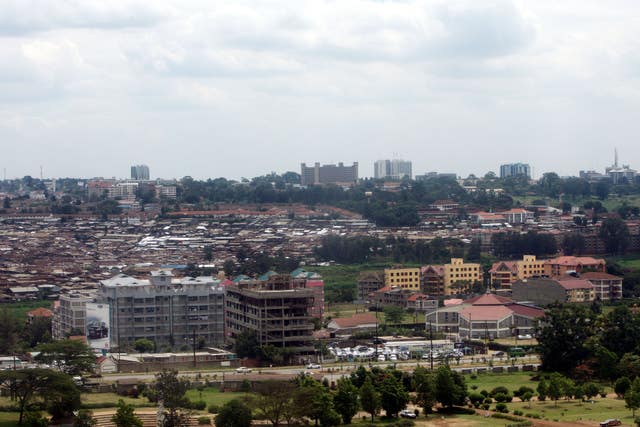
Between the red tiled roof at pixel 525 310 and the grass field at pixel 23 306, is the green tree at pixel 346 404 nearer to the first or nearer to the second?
the red tiled roof at pixel 525 310

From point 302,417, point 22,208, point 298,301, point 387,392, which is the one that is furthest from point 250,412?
point 22,208

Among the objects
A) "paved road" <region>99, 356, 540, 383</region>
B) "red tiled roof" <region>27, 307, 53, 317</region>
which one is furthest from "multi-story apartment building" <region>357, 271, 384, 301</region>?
"paved road" <region>99, 356, 540, 383</region>

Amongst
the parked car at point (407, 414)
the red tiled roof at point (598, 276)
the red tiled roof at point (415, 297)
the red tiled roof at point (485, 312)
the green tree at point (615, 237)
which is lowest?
the parked car at point (407, 414)

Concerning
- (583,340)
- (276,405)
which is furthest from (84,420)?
(583,340)

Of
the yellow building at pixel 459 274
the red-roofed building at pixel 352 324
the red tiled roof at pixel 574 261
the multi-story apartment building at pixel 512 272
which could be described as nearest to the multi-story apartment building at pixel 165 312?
the red-roofed building at pixel 352 324

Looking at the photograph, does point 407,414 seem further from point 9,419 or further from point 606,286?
point 606,286

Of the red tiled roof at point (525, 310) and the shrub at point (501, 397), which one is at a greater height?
the red tiled roof at point (525, 310)

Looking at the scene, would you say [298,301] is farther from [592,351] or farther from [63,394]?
[63,394]
